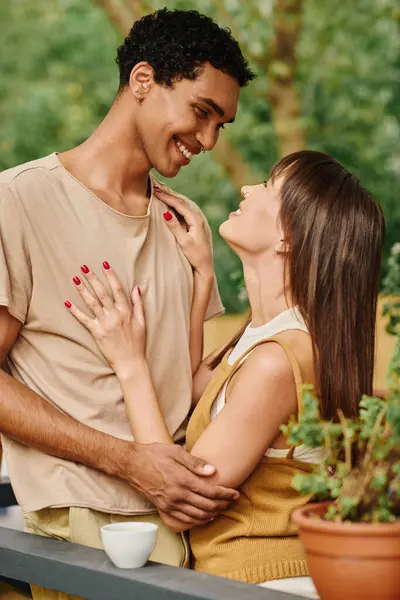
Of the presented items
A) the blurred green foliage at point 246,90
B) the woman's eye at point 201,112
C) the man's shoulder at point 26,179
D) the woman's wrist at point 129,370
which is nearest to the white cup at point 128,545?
the woman's wrist at point 129,370

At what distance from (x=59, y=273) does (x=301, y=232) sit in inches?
22.1

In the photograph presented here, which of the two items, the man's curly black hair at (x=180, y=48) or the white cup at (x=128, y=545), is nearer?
the white cup at (x=128, y=545)

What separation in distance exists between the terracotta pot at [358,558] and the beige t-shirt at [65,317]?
0.78 metres

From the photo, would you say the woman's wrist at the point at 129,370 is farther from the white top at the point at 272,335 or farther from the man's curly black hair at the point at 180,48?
the man's curly black hair at the point at 180,48

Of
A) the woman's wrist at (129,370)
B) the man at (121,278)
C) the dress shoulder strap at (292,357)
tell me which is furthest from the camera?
the woman's wrist at (129,370)

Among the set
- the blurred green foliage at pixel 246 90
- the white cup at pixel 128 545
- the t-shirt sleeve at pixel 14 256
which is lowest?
the white cup at pixel 128 545

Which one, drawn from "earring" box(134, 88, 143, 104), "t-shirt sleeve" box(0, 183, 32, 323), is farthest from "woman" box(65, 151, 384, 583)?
"earring" box(134, 88, 143, 104)

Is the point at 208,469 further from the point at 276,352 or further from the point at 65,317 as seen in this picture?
the point at 65,317

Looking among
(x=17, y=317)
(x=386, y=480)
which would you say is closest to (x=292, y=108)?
(x=17, y=317)

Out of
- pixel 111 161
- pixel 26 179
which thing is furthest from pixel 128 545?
pixel 111 161

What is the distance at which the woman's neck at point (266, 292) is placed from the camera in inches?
85.6

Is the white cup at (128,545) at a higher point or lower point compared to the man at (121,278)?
lower

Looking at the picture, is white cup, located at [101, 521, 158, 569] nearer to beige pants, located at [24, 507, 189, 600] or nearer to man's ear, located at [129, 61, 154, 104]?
beige pants, located at [24, 507, 189, 600]

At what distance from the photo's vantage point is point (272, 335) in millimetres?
2053
